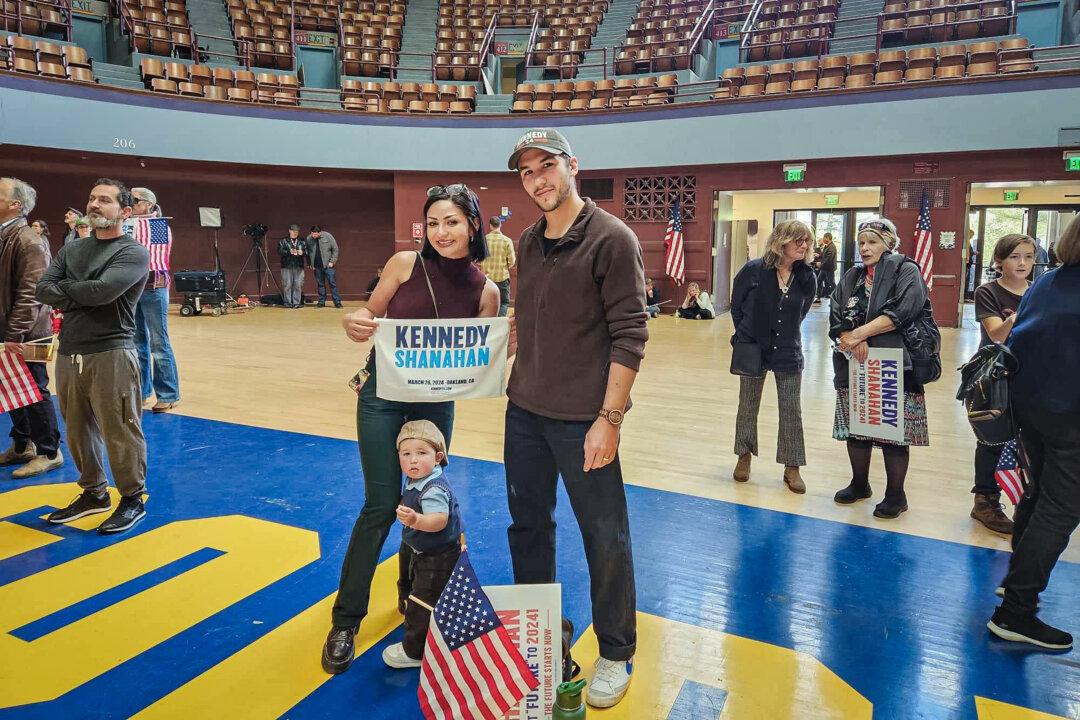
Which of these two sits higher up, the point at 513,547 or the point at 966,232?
the point at 966,232

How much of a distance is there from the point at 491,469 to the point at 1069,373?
2958 millimetres

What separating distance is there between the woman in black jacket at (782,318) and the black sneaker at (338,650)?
2.69m

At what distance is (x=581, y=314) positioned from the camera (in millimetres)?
1957

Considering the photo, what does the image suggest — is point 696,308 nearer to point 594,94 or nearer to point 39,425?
point 594,94

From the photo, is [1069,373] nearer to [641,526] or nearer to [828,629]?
[828,629]

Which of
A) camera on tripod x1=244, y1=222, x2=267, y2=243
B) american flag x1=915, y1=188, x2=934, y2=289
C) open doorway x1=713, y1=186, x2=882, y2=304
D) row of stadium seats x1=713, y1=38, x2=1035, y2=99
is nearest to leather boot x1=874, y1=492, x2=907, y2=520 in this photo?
american flag x1=915, y1=188, x2=934, y2=289

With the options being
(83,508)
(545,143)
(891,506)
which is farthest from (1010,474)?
(83,508)

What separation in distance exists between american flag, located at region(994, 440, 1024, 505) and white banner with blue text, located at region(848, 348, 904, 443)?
0.45m

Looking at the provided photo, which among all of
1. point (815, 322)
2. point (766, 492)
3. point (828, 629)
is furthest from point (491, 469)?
point (815, 322)

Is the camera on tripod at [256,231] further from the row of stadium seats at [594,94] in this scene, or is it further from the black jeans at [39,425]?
the black jeans at [39,425]

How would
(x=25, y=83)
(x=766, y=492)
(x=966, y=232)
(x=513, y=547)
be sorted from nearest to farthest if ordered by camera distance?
(x=513, y=547)
(x=766, y=492)
(x=25, y=83)
(x=966, y=232)

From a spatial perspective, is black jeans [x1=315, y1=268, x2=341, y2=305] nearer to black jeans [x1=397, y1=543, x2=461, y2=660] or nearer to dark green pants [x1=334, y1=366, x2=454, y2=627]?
dark green pants [x1=334, y1=366, x2=454, y2=627]

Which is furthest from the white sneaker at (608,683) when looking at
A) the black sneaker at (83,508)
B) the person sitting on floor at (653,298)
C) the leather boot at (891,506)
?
the person sitting on floor at (653,298)

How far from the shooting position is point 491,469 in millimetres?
4293
